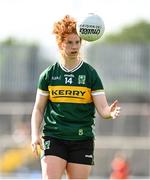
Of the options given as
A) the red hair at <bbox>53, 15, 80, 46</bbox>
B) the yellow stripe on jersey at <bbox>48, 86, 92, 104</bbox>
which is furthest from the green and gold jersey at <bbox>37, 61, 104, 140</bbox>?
the red hair at <bbox>53, 15, 80, 46</bbox>

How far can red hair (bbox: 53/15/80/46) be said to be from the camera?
28.4 feet

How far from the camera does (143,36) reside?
75.8 metres

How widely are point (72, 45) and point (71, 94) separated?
48 cm

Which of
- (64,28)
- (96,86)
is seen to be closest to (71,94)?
(96,86)

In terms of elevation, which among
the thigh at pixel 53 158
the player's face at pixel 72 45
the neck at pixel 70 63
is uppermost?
the player's face at pixel 72 45

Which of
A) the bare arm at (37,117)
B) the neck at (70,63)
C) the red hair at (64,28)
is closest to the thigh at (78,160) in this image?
the bare arm at (37,117)

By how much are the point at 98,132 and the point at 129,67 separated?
710cm

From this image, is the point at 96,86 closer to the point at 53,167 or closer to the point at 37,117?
the point at 37,117

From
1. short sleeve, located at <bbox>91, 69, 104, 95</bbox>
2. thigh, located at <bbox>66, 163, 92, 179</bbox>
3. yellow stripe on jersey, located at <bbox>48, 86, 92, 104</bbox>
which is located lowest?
thigh, located at <bbox>66, 163, 92, 179</bbox>

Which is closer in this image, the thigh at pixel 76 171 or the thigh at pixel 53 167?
the thigh at pixel 53 167

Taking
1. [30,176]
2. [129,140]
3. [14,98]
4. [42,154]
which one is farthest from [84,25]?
[14,98]

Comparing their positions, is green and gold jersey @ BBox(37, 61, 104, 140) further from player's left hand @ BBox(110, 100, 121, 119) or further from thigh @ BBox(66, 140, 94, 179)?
player's left hand @ BBox(110, 100, 121, 119)

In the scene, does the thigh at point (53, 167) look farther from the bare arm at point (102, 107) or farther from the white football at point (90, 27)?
the white football at point (90, 27)

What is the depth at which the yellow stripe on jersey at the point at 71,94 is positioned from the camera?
8641 mm
